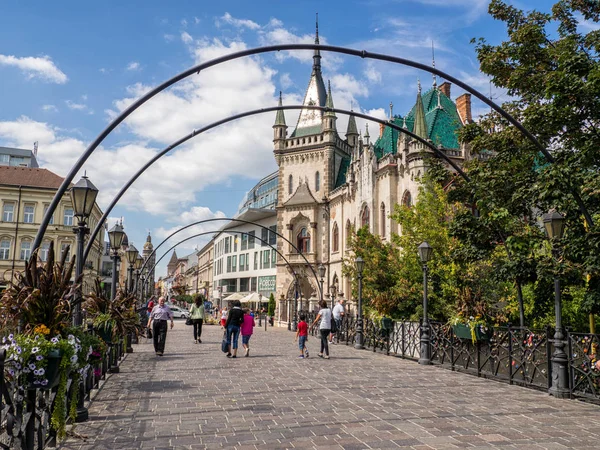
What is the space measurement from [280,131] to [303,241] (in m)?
10.8

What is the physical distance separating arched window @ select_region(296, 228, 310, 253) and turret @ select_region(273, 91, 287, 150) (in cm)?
834

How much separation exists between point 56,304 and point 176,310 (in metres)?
53.0

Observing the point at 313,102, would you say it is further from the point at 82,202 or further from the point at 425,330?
the point at 82,202

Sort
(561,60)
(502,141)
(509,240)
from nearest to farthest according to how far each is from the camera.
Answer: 1. (561,60)
2. (509,240)
3. (502,141)

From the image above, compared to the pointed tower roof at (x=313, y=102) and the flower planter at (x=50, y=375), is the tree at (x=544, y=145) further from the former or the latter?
the pointed tower roof at (x=313, y=102)

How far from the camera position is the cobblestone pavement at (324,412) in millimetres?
6000

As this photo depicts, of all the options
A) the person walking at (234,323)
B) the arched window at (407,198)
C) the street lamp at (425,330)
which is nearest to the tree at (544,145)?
the street lamp at (425,330)

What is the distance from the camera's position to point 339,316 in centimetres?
2242

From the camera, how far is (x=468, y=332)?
1181 cm

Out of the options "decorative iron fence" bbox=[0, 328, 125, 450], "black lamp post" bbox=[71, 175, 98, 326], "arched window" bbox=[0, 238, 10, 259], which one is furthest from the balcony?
"decorative iron fence" bbox=[0, 328, 125, 450]

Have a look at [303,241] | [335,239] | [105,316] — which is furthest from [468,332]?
[303,241]

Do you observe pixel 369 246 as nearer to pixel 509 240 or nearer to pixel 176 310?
pixel 509 240

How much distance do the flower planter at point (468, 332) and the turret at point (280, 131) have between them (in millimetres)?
38360

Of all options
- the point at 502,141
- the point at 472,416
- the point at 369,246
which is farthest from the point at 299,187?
the point at 472,416
